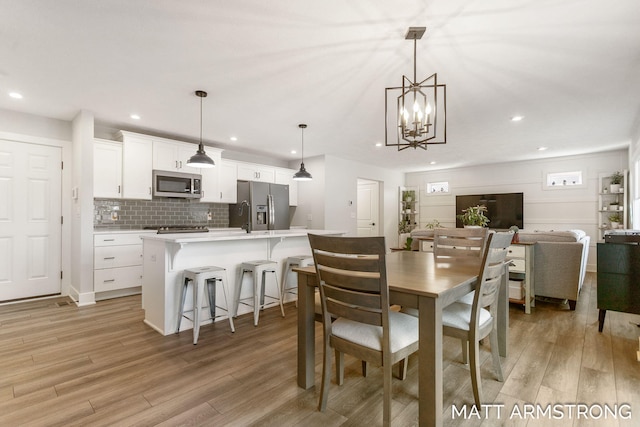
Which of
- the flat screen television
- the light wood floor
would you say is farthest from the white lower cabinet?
the flat screen television

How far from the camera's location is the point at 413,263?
227 centimetres

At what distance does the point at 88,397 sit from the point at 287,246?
7.76ft

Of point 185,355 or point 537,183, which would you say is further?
point 537,183

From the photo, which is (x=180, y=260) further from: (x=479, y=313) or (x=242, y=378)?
(x=479, y=313)

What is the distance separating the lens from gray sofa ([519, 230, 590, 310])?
351 centimetres

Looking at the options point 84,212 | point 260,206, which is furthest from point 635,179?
point 84,212

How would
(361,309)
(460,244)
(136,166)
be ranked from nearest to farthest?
1. (361,309)
2. (460,244)
3. (136,166)

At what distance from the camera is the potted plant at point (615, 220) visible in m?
5.79

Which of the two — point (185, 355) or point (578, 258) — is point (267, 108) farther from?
point (578, 258)

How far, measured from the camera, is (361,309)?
5.12 feet

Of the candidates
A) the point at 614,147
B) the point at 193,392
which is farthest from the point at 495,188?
the point at 193,392

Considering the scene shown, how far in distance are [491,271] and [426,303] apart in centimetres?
61

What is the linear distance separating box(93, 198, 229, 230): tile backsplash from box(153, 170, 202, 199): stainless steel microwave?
434mm

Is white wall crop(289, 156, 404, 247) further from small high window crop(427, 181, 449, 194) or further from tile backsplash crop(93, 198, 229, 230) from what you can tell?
small high window crop(427, 181, 449, 194)
